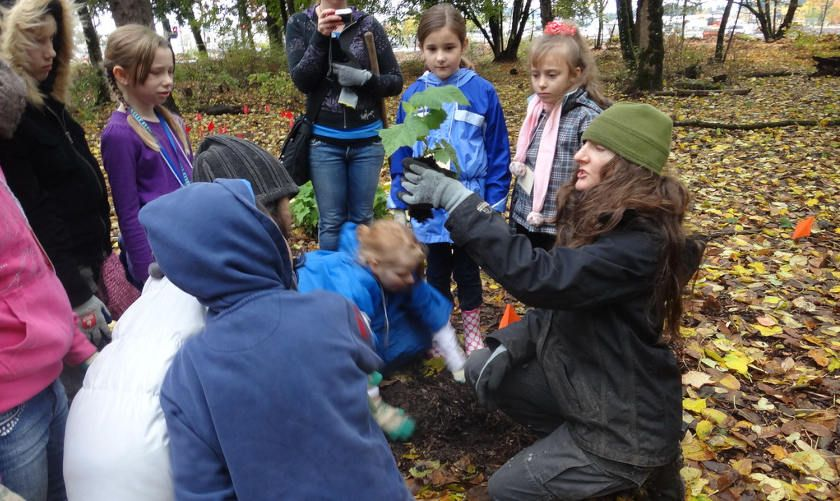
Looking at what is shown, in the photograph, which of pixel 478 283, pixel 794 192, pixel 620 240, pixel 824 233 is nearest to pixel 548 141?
pixel 478 283

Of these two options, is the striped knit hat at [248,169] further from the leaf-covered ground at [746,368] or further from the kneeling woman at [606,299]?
the leaf-covered ground at [746,368]

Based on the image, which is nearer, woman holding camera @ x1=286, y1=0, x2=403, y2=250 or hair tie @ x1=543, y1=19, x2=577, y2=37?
hair tie @ x1=543, y1=19, x2=577, y2=37

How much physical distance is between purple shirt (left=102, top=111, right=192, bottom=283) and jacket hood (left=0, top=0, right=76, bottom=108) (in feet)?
0.76

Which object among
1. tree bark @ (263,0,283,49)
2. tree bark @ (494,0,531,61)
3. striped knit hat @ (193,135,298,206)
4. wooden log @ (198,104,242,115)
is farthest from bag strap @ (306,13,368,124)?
tree bark @ (494,0,531,61)

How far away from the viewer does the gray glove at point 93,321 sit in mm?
2096

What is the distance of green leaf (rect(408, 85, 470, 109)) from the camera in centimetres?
229

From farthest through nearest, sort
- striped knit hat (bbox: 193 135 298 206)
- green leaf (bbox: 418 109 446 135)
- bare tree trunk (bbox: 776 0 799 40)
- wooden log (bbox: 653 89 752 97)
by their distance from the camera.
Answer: bare tree trunk (bbox: 776 0 799 40) → wooden log (bbox: 653 89 752 97) → green leaf (bbox: 418 109 446 135) → striped knit hat (bbox: 193 135 298 206)

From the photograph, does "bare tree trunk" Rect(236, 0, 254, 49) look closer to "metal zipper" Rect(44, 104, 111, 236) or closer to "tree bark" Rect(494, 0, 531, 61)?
"tree bark" Rect(494, 0, 531, 61)

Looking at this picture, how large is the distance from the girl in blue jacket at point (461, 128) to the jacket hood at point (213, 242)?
172 cm

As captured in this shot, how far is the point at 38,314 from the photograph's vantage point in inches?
59.4

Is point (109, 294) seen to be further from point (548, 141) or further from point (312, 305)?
point (548, 141)

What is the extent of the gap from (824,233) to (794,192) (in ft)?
4.18

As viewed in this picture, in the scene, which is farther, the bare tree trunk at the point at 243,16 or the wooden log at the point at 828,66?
the bare tree trunk at the point at 243,16

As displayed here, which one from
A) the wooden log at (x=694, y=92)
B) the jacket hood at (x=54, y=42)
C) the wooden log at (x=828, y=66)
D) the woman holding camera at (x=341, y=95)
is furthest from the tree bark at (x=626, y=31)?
the jacket hood at (x=54, y=42)
